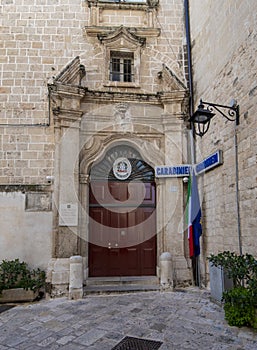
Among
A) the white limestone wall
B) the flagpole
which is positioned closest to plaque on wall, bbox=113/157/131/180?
the flagpole

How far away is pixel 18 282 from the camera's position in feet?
18.5

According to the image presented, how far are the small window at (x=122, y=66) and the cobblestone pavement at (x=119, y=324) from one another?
4.67 meters

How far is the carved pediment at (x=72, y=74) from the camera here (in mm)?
6441

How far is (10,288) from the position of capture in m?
5.52

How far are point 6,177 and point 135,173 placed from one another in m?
2.70

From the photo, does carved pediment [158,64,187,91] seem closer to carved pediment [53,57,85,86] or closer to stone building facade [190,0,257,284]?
stone building facade [190,0,257,284]

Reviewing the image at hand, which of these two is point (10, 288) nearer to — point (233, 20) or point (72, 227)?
point (72, 227)

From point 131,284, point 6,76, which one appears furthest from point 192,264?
point 6,76

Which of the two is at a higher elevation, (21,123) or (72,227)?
(21,123)

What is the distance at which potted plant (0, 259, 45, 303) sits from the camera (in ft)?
17.8

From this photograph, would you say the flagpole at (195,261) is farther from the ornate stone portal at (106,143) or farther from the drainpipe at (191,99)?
the ornate stone portal at (106,143)

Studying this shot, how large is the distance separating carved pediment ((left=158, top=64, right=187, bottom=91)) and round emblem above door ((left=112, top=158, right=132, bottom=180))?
6.03ft

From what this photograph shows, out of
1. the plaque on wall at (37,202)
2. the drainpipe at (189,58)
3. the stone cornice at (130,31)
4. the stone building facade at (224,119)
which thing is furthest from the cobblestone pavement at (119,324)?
the stone cornice at (130,31)

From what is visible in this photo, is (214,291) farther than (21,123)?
No
